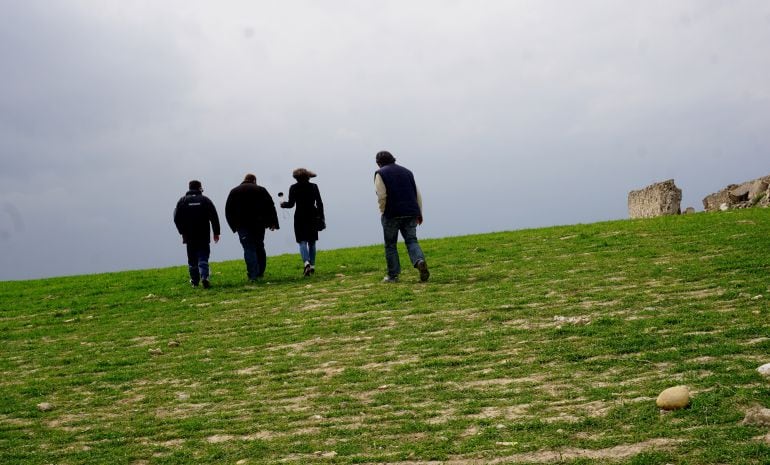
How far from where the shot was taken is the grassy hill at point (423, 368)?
681 cm

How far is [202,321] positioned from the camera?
48.6 feet

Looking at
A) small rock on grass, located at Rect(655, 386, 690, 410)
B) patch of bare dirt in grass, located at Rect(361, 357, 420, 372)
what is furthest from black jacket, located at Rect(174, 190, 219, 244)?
small rock on grass, located at Rect(655, 386, 690, 410)

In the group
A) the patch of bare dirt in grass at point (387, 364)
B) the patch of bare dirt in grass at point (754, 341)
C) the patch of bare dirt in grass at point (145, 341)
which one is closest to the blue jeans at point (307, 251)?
the patch of bare dirt in grass at point (145, 341)

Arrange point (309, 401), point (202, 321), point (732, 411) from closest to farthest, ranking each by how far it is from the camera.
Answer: point (732, 411), point (309, 401), point (202, 321)

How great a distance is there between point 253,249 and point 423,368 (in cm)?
1090

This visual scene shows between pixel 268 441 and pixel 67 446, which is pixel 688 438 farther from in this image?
pixel 67 446

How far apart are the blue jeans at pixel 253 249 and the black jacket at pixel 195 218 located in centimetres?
68

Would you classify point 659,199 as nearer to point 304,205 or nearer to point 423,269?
point 304,205

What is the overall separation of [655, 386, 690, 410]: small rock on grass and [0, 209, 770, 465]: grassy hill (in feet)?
0.30

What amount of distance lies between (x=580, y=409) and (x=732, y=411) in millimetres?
1274

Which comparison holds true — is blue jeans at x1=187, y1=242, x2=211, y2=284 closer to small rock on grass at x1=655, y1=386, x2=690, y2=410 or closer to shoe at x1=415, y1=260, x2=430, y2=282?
shoe at x1=415, y1=260, x2=430, y2=282

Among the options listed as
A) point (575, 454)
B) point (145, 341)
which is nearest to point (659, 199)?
point (145, 341)

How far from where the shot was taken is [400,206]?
53.9ft

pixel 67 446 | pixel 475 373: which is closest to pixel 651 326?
pixel 475 373
